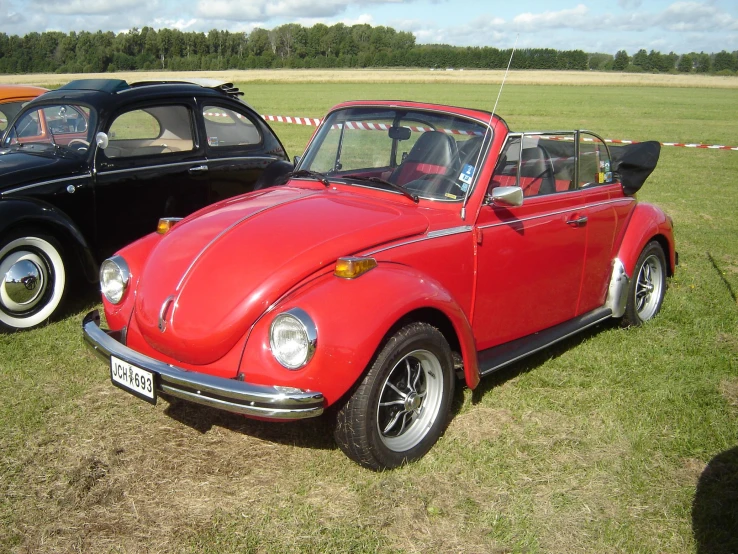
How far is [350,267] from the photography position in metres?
3.27

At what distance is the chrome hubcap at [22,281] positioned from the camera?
529 cm

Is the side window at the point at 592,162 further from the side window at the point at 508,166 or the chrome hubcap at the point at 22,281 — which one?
the chrome hubcap at the point at 22,281

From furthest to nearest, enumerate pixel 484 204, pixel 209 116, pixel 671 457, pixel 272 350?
1. pixel 209 116
2. pixel 484 204
3. pixel 671 457
4. pixel 272 350

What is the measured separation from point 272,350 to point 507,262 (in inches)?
66.8

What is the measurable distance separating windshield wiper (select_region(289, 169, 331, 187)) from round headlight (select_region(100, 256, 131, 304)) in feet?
4.30

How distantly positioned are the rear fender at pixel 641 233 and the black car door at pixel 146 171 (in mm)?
4002

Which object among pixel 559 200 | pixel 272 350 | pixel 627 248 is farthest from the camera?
pixel 627 248

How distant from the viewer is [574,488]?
345cm

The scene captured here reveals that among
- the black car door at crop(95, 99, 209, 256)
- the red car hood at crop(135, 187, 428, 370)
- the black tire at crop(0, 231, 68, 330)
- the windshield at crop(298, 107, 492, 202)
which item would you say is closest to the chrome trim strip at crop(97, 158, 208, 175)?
the black car door at crop(95, 99, 209, 256)

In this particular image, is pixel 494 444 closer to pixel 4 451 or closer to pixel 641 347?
pixel 641 347

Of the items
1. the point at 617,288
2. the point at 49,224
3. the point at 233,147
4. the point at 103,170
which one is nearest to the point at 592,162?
the point at 617,288

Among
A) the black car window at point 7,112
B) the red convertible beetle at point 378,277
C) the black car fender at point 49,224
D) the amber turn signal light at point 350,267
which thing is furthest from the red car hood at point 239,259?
the black car window at point 7,112

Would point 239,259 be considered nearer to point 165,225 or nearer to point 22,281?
point 165,225

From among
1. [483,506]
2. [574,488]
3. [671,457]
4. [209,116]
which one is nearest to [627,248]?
[671,457]
